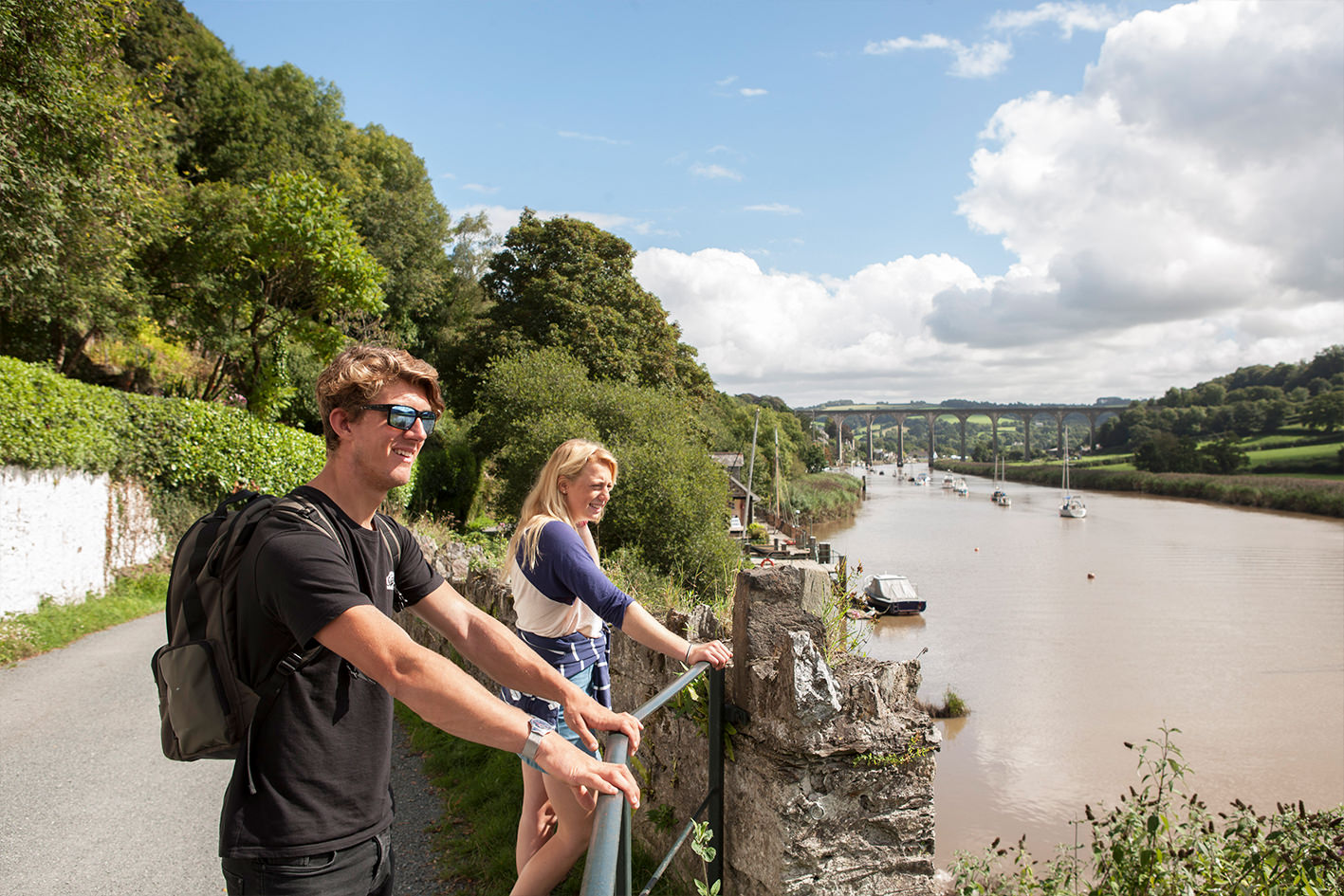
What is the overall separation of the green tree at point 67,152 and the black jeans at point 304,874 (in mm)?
11090

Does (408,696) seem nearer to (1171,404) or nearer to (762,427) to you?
(762,427)

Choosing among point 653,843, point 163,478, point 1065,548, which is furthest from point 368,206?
point 1065,548

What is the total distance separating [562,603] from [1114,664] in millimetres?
23444

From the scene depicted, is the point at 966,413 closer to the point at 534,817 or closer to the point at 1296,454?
the point at 1296,454

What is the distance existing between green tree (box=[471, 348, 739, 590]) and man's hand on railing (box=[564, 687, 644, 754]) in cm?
1604

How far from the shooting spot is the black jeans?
1.66m

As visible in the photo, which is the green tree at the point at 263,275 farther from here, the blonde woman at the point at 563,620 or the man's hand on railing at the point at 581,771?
the man's hand on railing at the point at 581,771

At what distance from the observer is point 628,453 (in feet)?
64.0

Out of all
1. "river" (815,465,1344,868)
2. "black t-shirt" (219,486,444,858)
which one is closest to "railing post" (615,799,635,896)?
"black t-shirt" (219,486,444,858)

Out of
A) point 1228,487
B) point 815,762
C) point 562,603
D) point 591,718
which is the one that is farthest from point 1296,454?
point 591,718

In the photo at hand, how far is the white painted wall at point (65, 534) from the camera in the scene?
971cm

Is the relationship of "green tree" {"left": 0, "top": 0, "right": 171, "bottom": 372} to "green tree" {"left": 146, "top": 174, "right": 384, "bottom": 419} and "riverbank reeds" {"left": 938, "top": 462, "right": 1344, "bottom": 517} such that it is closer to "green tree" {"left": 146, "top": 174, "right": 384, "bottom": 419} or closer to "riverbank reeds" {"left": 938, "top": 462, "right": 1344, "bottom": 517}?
"green tree" {"left": 146, "top": 174, "right": 384, "bottom": 419}

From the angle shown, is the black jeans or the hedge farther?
the hedge

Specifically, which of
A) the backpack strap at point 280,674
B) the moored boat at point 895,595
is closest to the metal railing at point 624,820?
the backpack strap at point 280,674
